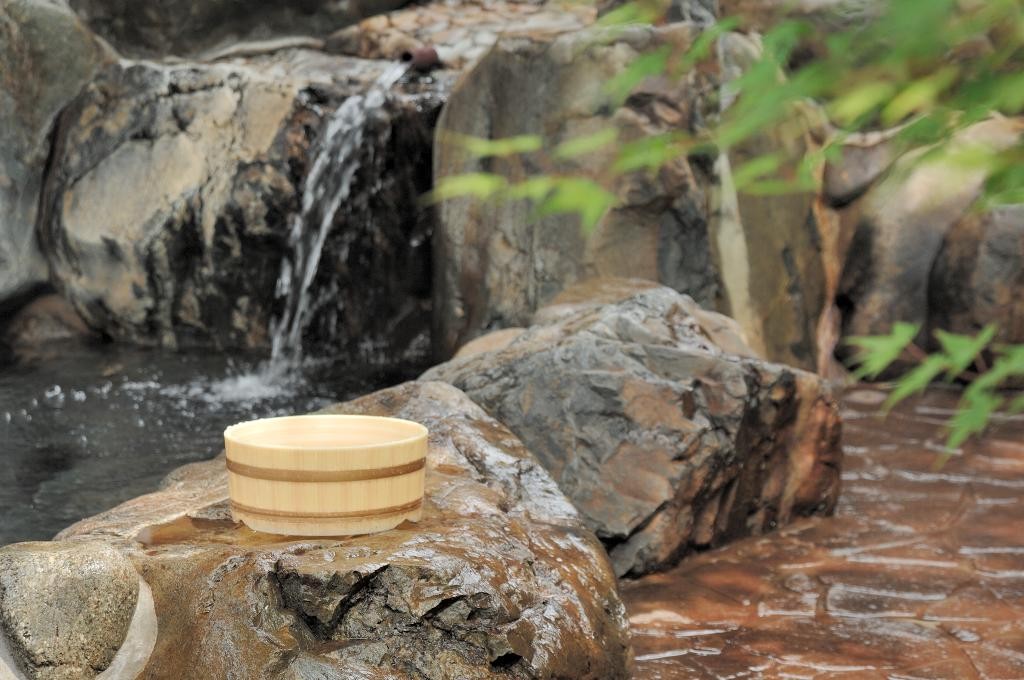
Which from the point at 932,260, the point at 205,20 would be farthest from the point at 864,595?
the point at 205,20

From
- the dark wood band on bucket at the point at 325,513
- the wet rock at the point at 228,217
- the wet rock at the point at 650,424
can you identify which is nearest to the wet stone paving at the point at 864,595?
the wet rock at the point at 650,424

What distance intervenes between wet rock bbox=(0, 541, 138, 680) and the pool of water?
2184mm

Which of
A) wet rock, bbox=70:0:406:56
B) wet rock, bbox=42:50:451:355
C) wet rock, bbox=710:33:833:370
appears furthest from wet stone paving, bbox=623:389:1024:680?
wet rock, bbox=70:0:406:56

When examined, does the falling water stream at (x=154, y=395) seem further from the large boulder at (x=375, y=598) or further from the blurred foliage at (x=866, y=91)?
the blurred foliage at (x=866, y=91)

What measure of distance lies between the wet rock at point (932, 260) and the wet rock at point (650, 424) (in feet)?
13.0

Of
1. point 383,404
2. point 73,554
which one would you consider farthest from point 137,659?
point 383,404

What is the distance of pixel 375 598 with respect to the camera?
8.34 feet

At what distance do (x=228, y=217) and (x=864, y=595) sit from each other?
5.86m

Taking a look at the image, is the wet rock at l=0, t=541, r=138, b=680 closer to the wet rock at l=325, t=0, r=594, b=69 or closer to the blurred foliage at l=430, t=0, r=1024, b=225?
the blurred foliage at l=430, t=0, r=1024, b=225

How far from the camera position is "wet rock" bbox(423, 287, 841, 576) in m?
4.15

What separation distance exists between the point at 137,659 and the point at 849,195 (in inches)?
299

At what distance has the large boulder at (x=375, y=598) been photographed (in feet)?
8.04

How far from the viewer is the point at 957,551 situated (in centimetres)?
455

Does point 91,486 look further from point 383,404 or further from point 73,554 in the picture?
point 73,554
